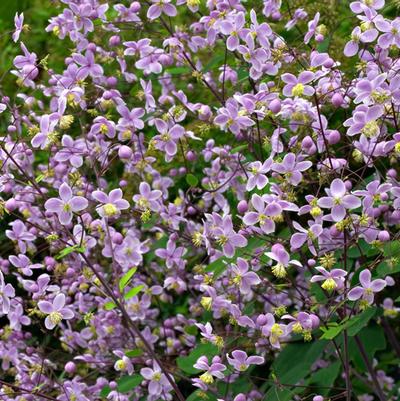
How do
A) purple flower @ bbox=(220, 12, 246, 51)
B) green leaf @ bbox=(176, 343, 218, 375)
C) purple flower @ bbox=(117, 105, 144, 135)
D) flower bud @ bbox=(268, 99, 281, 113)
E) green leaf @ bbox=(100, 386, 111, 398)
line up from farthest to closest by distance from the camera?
1. green leaf @ bbox=(100, 386, 111, 398)
2. purple flower @ bbox=(117, 105, 144, 135)
3. green leaf @ bbox=(176, 343, 218, 375)
4. purple flower @ bbox=(220, 12, 246, 51)
5. flower bud @ bbox=(268, 99, 281, 113)

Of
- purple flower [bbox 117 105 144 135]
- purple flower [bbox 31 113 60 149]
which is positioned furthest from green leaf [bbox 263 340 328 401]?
purple flower [bbox 31 113 60 149]

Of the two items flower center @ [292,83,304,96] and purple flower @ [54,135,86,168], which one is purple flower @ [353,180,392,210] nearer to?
flower center @ [292,83,304,96]

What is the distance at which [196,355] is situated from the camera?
238 centimetres

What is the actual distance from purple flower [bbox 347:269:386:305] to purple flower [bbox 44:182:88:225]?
0.78 m

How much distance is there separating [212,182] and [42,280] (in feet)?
2.27

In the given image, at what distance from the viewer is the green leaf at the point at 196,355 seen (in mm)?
2328

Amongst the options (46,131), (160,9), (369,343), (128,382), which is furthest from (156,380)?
(160,9)

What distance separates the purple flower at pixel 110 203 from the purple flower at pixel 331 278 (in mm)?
590

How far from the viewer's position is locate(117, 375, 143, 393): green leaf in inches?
97.3

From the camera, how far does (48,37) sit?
466cm

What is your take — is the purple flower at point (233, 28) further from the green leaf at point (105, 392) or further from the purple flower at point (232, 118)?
the green leaf at point (105, 392)

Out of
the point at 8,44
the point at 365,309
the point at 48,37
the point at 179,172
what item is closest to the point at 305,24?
the point at 179,172

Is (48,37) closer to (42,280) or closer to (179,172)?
(179,172)

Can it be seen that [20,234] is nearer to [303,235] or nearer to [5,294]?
[5,294]
